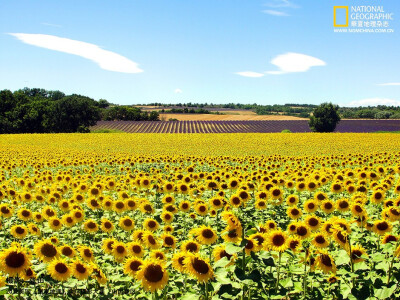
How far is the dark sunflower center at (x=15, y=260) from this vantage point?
3.86 metres

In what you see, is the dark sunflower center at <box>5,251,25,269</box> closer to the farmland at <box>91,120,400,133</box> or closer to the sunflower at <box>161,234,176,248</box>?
the sunflower at <box>161,234,176,248</box>

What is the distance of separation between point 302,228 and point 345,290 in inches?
33.9

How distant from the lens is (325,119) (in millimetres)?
90938

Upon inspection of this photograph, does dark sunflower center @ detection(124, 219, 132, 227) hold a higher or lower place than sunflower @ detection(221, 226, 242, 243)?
lower

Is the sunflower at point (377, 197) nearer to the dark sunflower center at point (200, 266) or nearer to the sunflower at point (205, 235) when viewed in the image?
the sunflower at point (205, 235)

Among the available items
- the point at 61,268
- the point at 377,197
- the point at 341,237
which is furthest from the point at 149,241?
the point at 377,197

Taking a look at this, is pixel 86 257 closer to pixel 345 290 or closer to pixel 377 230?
pixel 345 290

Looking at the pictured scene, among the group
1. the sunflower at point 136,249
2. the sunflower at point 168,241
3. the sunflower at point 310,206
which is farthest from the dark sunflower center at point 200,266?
the sunflower at point 310,206

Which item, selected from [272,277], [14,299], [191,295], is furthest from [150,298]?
[14,299]

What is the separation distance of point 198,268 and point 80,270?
4.97 feet

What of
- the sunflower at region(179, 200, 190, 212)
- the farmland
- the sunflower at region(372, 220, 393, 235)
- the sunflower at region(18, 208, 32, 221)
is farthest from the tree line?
the sunflower at region(372, 220, 393, 235)

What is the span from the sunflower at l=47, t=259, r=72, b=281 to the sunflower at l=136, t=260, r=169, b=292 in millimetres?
1123

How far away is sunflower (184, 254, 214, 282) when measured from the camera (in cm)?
345

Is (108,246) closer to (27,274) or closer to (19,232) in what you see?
(27,274)
